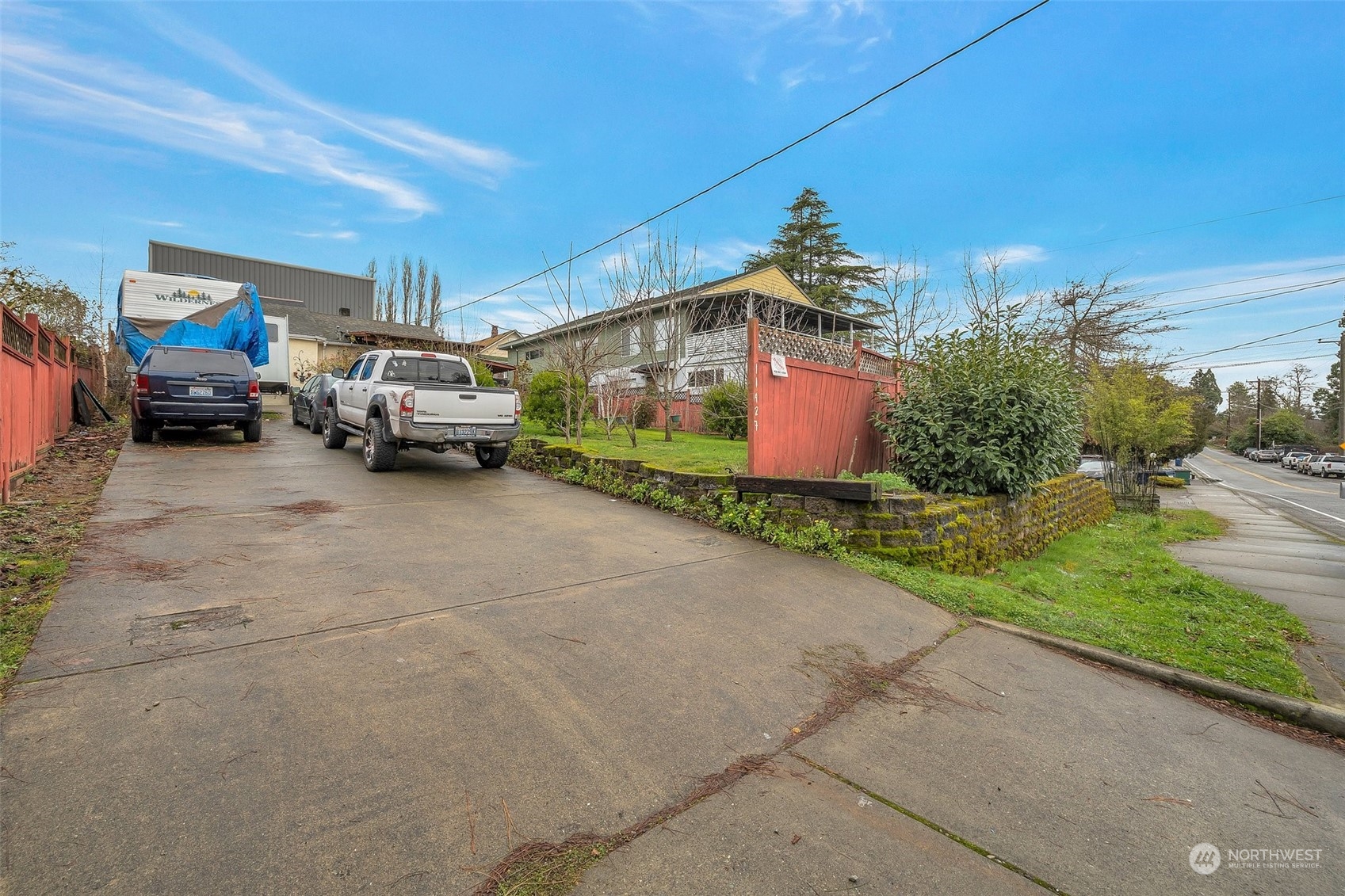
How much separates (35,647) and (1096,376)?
23325 millimetres

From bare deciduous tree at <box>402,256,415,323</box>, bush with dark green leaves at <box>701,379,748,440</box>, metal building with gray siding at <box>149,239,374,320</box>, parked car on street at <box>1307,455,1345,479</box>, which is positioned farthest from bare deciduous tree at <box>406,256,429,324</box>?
parked car on street at <box>1307,455,1345,479</box>

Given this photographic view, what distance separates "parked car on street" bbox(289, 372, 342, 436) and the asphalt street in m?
22.0

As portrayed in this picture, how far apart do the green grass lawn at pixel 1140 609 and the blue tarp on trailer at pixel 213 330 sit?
16609 mm

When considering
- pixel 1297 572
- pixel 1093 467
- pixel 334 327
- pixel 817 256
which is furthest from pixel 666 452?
pixel 817 256

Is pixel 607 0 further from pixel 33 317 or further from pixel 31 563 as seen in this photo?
pixel 31 563

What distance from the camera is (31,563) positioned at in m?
4.32

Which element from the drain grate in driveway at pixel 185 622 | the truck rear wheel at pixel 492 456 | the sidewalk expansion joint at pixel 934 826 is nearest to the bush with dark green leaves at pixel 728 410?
the truck rear wheel at pixel 492 456

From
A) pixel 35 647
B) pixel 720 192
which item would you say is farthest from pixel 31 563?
pixel 720 192

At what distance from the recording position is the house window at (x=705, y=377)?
22266 mm

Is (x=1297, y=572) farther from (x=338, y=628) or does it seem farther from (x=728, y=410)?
(x=338, y=628)

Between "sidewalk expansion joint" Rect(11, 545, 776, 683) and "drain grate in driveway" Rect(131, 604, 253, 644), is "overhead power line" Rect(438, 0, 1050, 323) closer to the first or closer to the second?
"sidewalk expansion joint" Rect(11, 545, 776, 683)

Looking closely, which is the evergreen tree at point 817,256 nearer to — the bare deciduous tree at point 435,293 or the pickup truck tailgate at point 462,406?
the bare deciduous tree at point 435,293

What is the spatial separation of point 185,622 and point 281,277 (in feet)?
125

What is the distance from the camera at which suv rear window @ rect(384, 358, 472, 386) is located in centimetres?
984
